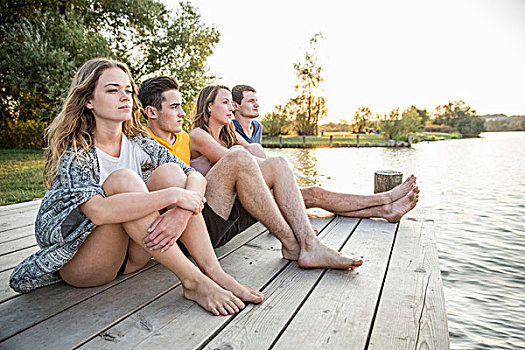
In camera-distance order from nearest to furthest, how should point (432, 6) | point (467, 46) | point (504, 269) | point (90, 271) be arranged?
point (90, 271), point (504, 269), point (432, 6), point (467, 46)

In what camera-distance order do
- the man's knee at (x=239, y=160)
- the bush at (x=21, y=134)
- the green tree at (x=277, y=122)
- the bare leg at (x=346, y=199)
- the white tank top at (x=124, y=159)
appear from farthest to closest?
the green tree at (x=277, y=122) < the bush at (x=21, y=134) < the bare leg at (x=346, y=199) < the man's knee at (x=239, y=160) < the white tank top at (x=124, y=159)

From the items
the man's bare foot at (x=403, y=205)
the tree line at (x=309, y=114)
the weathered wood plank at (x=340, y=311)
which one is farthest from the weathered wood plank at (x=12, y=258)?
the tree line at (x=309, y=114)

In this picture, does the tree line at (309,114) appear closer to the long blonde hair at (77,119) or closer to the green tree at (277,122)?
the green tree at (277,122)

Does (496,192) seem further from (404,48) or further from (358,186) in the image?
(404,48)

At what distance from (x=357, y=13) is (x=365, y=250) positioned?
60.6 ft

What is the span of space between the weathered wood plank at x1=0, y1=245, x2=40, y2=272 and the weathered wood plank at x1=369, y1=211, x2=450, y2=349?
2010 mm

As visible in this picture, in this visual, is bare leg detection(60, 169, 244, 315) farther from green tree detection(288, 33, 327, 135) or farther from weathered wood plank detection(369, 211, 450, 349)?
green tree detection(288, 33, 327, 135)

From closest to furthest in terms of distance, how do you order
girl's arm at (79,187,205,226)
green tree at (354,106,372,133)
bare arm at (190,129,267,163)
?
girl's arm at (79,187,205,226), bare arm at (190,129,267,163), green tree at (354,106,372,133)

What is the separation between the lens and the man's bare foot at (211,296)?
157 centimetres

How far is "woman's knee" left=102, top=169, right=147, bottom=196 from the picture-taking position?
5.16 ft

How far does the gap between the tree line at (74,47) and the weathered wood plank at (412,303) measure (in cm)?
921

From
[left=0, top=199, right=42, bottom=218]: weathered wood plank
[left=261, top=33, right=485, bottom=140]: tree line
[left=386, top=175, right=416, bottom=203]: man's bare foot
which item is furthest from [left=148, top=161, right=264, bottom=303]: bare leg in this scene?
[left=261, top=33, right=485, bottom=140]: tree line

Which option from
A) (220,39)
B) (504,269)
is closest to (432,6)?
(220,39)

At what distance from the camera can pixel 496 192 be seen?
8594 millimetres
